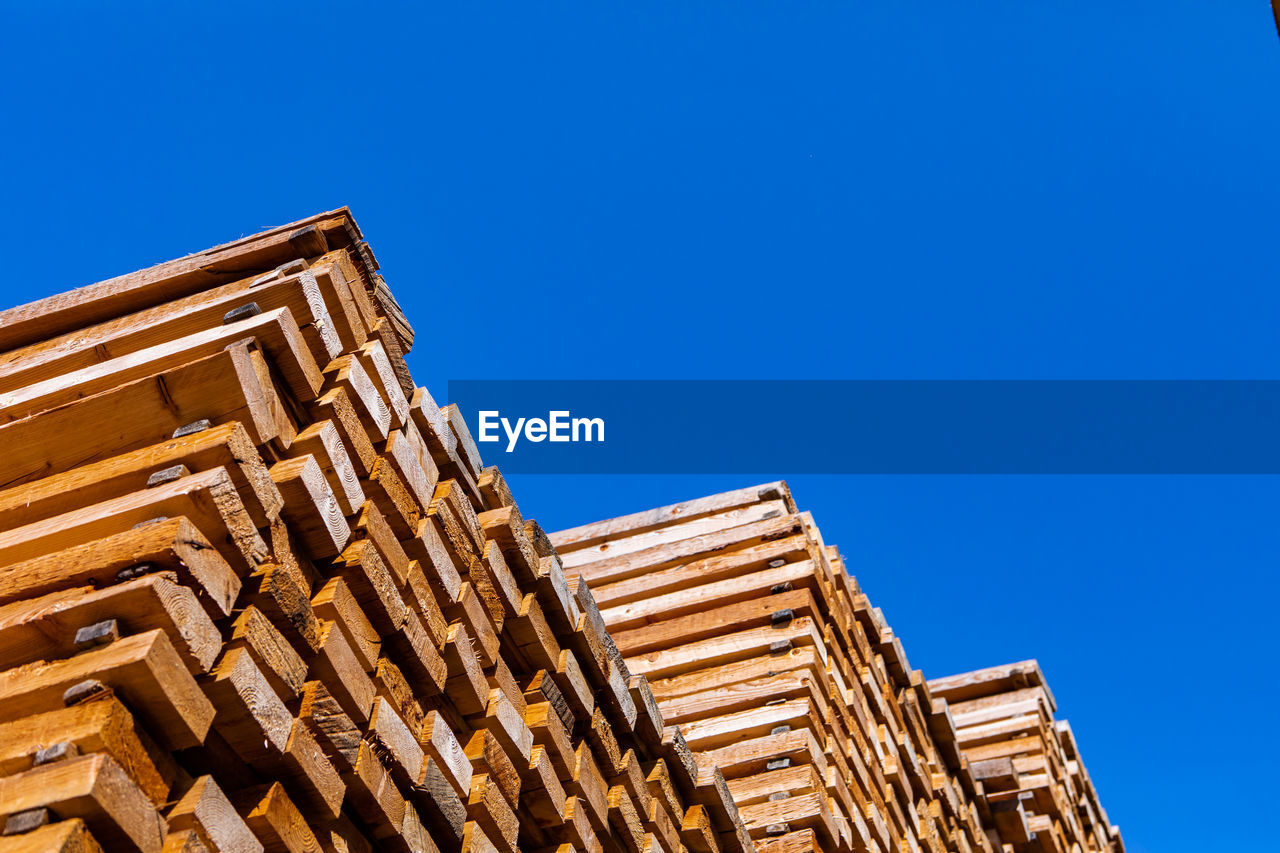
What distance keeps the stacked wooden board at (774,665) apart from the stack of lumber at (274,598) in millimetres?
1821

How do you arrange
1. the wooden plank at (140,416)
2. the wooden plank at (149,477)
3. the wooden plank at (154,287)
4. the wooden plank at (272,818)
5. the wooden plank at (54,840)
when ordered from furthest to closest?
the wooden plank at (154,287) < the wooden plank at (140,416) < the wooden plank at (149,477) < the wooden plank at (272,818) < the wooden plank at (54,840)

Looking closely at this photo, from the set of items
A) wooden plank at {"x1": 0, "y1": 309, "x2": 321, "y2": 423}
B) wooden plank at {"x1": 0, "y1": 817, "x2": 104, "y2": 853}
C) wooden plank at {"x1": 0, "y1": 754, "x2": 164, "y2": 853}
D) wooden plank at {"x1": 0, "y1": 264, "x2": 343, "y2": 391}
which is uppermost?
wooden plank at {"x1": 0, "y1": 264, "x2": 343, "y2": 391}

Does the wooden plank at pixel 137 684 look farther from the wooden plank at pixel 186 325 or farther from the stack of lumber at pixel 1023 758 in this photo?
the stack of lumber at pixel 1023 758

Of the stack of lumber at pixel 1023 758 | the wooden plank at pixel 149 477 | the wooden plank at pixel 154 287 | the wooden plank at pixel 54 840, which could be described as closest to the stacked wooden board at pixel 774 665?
the stack of lumber at pixel 1023 758

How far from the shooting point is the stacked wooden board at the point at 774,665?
6.15m

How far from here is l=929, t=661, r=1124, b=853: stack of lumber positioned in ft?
32.1

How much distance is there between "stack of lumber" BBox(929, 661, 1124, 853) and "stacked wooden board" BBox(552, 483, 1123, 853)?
1359mm

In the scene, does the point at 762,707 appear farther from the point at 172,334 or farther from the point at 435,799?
the point at 172,334

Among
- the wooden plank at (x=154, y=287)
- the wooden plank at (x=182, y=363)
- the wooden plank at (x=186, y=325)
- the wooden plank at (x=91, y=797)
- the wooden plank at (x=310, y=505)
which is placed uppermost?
the wooden plank at (x=154, y=287)

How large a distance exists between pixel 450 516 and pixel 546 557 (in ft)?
1.88

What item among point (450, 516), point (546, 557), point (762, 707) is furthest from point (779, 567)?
point (450, 516)

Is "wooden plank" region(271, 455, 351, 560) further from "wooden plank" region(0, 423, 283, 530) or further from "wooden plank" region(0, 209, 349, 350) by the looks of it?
"wooden plank" region(0, 209, 349, 350)

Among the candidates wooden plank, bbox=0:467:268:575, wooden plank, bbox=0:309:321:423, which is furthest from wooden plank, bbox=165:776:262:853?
wooden plank, bbox=0:309:321:423

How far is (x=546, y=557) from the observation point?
4.17 meters
